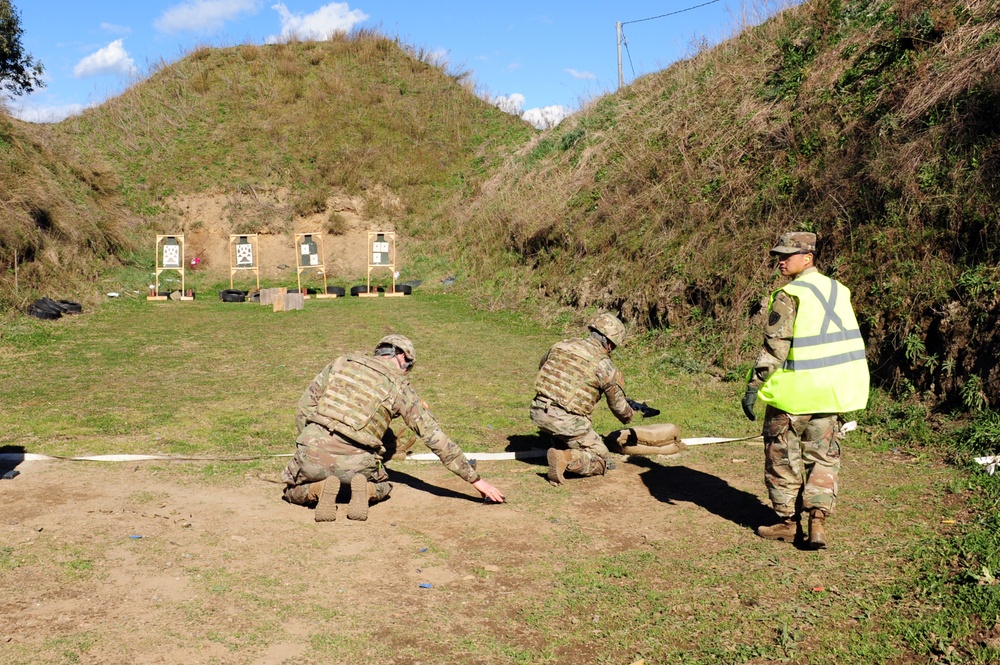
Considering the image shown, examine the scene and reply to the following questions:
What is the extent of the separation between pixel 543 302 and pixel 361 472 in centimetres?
1177

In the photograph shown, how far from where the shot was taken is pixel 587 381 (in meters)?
7.19

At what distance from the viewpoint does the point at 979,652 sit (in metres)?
3.84

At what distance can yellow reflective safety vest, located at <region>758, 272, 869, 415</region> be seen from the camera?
520 cm

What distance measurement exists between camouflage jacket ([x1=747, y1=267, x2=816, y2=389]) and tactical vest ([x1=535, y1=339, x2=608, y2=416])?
2024mm

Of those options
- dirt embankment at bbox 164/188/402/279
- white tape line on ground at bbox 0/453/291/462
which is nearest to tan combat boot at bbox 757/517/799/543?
white tape line on ground at bbox 0/453/291/462

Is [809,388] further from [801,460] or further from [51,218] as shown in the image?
[51,218]

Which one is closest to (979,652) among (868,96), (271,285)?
(868,96)

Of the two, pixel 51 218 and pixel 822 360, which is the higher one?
pixel 51 218

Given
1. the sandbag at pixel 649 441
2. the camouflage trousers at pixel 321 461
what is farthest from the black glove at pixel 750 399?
the camouflage trousers at pixel 321 461

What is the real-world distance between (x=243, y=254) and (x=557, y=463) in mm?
21340

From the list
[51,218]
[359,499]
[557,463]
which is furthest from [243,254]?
[359,499]

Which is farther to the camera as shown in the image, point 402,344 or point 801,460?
point 402,344

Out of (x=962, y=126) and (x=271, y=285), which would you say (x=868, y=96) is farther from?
(x=271, y=285)

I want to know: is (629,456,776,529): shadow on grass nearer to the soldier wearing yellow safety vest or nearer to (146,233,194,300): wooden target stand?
the soldier wearing yellow safety vest
